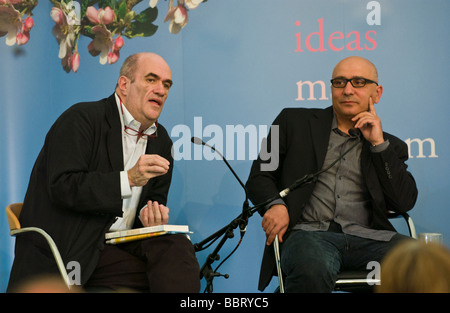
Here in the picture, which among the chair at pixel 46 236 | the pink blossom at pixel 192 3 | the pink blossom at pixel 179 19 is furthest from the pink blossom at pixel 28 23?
the chair at pixel 46 236

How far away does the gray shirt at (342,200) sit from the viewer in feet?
9.76

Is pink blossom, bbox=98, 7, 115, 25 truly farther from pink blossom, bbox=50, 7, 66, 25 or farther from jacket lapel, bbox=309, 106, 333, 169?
jacket lapel, bbox=309, 106, 333, 169

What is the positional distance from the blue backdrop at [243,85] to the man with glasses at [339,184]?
78 cm

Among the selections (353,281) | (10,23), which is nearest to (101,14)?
(10,23)

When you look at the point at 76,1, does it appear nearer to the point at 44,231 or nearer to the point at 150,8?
the point at 150,8

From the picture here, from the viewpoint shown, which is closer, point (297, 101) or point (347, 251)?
point (347, 251)

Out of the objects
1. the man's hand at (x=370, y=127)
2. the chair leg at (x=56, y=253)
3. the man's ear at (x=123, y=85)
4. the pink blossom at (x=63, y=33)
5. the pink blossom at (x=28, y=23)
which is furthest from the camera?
the pink blossom at (x=63, y=33)

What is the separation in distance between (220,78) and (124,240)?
1.84 meters

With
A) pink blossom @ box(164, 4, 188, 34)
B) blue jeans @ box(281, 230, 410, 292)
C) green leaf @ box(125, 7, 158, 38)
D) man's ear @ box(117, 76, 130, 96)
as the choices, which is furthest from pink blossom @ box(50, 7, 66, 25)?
blue jeans @ box(281, 230, 410, 292)

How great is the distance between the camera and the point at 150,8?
4074 mm

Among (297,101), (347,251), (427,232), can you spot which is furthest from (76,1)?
(427,232)

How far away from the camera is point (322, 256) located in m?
2.67

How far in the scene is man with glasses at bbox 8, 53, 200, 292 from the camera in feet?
8.02

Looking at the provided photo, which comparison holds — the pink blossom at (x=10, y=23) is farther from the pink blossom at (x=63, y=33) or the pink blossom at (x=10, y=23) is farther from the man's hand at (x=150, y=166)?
the man's hand at (x=150, y=166)
